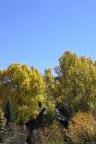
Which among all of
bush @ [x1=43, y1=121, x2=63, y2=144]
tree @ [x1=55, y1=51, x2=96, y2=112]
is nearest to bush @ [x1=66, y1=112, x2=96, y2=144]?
bush @ [x1=43, y1=121, x2=63, y2=144]

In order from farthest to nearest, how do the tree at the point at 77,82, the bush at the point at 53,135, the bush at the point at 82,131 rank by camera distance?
the tree at the point at 77,82 → the bush at the point at 53,135 → the bush at the point at 82,131

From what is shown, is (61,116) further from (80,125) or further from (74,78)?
(80,125)

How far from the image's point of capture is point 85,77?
92000 mm

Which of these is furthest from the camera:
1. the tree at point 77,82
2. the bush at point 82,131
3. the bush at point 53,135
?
the tree at point 77,82

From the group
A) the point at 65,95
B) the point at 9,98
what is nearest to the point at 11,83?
the point at 9,98

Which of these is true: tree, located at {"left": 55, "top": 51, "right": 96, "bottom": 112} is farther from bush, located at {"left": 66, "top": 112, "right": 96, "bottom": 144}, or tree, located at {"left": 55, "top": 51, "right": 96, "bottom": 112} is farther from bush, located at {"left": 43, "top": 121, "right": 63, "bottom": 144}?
bush, located at {"left": 66, "top": 112, "right": 96, "bottom": 144}

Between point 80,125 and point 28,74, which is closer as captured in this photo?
point 80,125

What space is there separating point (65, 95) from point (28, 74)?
8.35 meters

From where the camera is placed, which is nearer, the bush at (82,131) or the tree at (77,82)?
the bush at (82,131)

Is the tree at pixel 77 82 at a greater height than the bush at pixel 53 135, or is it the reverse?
the tree at pixel 77 82

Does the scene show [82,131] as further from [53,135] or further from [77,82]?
[77,82]

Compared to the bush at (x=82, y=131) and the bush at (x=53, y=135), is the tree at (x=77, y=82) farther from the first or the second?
the bush at (x=82, y=131)

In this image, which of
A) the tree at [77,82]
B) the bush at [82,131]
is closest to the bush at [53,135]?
the bush at [82,131]

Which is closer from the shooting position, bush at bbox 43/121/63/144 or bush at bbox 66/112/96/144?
bush at bbox 66/112/96/144
